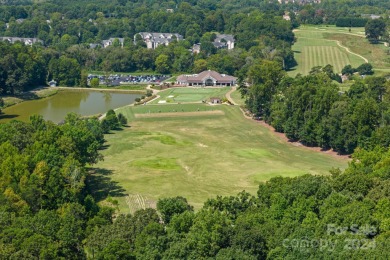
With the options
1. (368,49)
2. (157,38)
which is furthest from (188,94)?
(368,49)

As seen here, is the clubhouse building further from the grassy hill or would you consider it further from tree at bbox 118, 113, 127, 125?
tree at bbox 118, 113, 127, 125

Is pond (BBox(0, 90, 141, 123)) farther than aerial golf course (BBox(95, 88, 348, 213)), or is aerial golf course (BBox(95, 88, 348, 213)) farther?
pond (BBox(0, 90, 141, 123))

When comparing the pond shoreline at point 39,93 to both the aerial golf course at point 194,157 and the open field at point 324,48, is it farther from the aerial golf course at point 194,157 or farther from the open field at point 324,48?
the open field at point 324,48

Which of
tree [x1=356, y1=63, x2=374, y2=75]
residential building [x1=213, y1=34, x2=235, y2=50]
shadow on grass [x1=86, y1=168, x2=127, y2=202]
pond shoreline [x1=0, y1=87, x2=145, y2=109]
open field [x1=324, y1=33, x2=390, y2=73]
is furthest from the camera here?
residential building [x1=213, y1=34, x2=235, y2=50]

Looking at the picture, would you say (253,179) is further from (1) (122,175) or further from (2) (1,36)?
(2) (1,36)

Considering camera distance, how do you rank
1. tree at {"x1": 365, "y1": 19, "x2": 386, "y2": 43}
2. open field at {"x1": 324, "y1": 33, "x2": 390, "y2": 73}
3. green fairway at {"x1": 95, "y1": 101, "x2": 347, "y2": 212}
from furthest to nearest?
tree at {"x1": 365, "y1": 19, "x2": 386, "y2": 43}
open field at {"x1": 324, "y1": 33, "x2": 390, "y2": 73}
green fairway at {"x1": 95, "y1": 101, "x2": 347, "y2": 212}

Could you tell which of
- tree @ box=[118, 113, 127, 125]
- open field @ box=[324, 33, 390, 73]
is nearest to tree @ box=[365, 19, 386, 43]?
open field @ box=[324, 33, 390, 73]

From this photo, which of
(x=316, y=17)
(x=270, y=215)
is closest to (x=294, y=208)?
(x=270, y=215)

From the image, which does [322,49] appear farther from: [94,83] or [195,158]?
[195,158]
